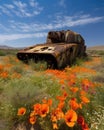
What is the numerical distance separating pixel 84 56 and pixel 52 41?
11.3 feet

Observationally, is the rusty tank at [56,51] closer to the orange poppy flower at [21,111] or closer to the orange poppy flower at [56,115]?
the orange poppy flower at [21,111]

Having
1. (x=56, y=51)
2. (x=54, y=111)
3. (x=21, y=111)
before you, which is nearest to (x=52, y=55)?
(x=56, y=51)

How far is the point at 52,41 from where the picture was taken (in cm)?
1672

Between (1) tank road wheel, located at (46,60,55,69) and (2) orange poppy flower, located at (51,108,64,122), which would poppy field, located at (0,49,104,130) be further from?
(1) tank road wheel, located at (46,60,55,69)

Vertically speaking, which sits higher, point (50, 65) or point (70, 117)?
point (70, 117)

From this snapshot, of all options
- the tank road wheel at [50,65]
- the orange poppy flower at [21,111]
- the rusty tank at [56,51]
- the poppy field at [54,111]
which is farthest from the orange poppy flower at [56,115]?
the tank road wheel at [50,65]

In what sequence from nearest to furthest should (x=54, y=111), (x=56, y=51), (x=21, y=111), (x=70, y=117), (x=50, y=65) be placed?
(x=70, y=117)
(x=54, y=111)
(x=21, y=111)
(x=56, y=51)
(x=50, y=65)

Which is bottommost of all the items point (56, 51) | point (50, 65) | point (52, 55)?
point (50, 65)

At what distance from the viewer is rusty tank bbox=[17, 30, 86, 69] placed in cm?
1251

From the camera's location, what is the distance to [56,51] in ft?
40.9

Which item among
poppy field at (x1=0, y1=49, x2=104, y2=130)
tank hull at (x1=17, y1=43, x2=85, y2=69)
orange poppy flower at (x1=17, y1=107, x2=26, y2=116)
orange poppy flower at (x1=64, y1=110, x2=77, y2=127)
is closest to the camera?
orange poppy flower at (x1=64, y1=110, x2=77, y2=127)

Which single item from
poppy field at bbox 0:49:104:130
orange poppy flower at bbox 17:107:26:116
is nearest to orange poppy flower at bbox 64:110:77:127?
poppy field at bbox 0:49:104:130

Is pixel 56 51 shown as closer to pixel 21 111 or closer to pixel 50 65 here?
pixel 50 65

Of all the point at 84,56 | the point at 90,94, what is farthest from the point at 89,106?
the point at 84,56
